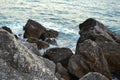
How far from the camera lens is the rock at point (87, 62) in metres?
12.9

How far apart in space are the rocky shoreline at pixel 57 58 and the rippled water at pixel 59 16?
2.75 metres

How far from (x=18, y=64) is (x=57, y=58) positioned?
10.0 metres

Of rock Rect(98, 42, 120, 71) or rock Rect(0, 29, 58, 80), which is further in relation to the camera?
rock Rect(98, 42, 120, 71)

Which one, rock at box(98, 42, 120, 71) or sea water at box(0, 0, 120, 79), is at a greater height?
rock at box(98, 42, 120, 71)

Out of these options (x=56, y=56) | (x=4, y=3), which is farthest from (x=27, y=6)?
(x=56, y=56)

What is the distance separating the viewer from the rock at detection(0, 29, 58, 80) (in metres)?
4.10

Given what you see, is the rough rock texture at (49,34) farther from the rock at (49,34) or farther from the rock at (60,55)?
the rock at (60,55)

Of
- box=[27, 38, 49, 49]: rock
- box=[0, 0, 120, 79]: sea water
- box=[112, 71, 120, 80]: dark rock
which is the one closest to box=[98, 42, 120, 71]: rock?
box=[112, 71, 120, 80]: dark rock

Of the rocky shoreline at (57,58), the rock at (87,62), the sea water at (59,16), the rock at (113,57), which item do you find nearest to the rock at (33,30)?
the rocky shoreline at (57,58)

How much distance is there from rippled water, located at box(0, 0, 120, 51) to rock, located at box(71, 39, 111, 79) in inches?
328

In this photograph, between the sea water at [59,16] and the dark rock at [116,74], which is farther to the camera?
the sea water at [59,16]

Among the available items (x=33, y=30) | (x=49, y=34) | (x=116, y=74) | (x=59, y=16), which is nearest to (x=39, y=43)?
(x=33, y=30)

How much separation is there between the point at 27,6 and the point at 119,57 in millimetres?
27271

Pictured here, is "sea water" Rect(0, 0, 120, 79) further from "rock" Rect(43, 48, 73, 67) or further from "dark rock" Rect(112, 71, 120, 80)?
"dark rock" Rect(112, 71, 120, 80)
